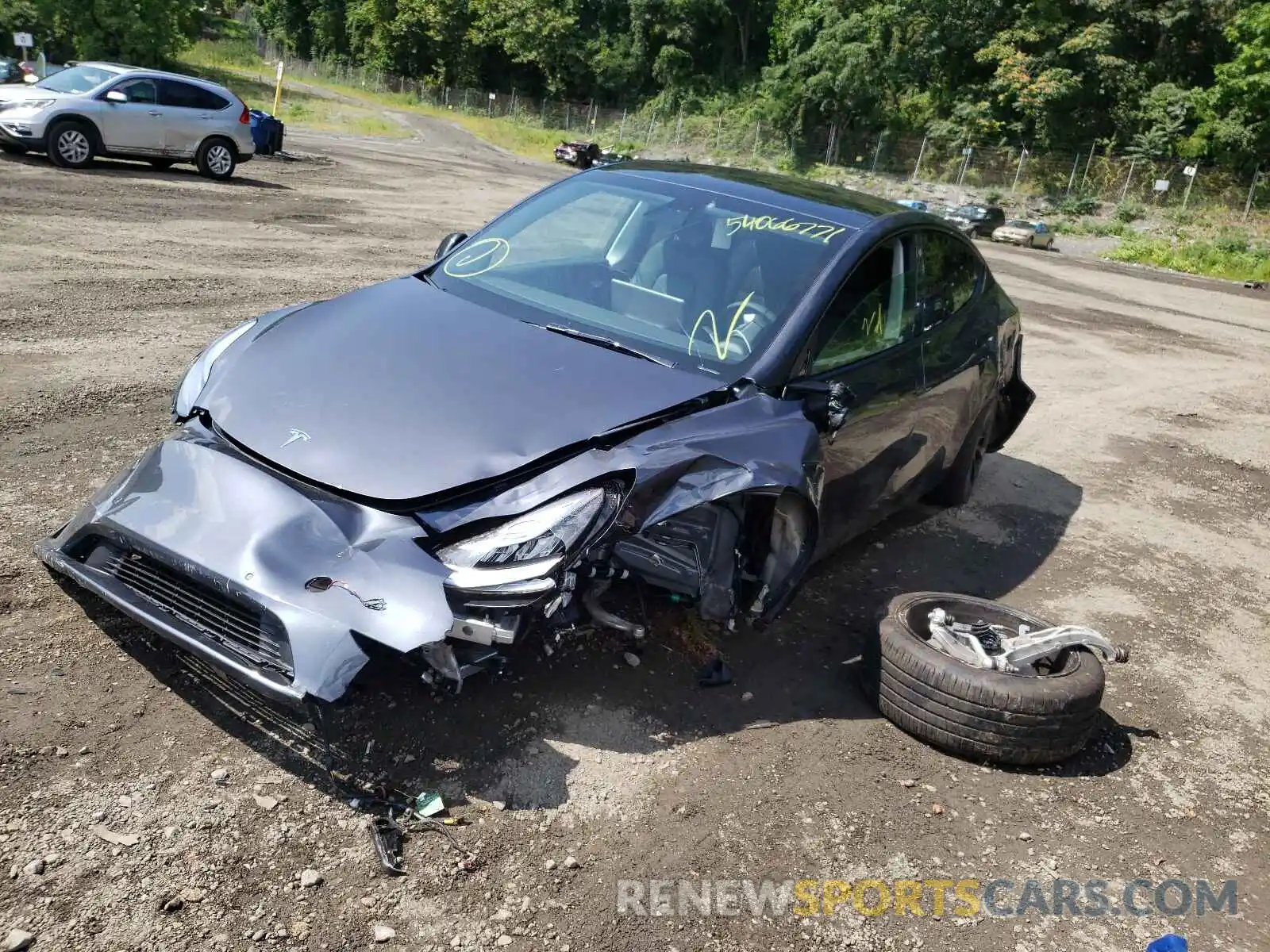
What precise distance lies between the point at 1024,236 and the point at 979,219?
184 centimetres

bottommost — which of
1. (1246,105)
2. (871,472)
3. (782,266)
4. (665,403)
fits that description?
→ (871,472)

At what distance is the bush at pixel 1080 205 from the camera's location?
155 feet

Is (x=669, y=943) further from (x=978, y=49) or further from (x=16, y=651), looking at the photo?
(x=978, y=49)

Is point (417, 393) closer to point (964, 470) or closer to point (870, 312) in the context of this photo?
point (870, 312)

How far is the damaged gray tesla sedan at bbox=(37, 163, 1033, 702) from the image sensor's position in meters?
2.87

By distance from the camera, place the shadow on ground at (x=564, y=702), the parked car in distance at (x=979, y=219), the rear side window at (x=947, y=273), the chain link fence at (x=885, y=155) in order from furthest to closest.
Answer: the chain link fence at (x=885, y=155) < the parked car in distance at (x=979, y=219) < the rear side window at (x=947, y=273) < the shadow on ground at (x=564, y=702)

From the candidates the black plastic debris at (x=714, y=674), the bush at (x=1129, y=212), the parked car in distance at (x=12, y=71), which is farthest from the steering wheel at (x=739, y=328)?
the bush at (x=1129, y=212)

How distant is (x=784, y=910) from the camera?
9.24 ft

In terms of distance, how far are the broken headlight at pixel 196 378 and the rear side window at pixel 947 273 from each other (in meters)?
3.17

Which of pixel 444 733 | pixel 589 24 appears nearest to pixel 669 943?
pixel 444 733

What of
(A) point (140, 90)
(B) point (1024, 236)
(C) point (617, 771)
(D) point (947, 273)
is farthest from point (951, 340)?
(B) point (1024, 236)

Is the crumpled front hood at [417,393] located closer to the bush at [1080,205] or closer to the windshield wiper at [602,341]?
the windshield wiper at [602,341]

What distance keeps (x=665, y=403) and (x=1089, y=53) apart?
57299 mm

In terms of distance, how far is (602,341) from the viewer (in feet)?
12.8
